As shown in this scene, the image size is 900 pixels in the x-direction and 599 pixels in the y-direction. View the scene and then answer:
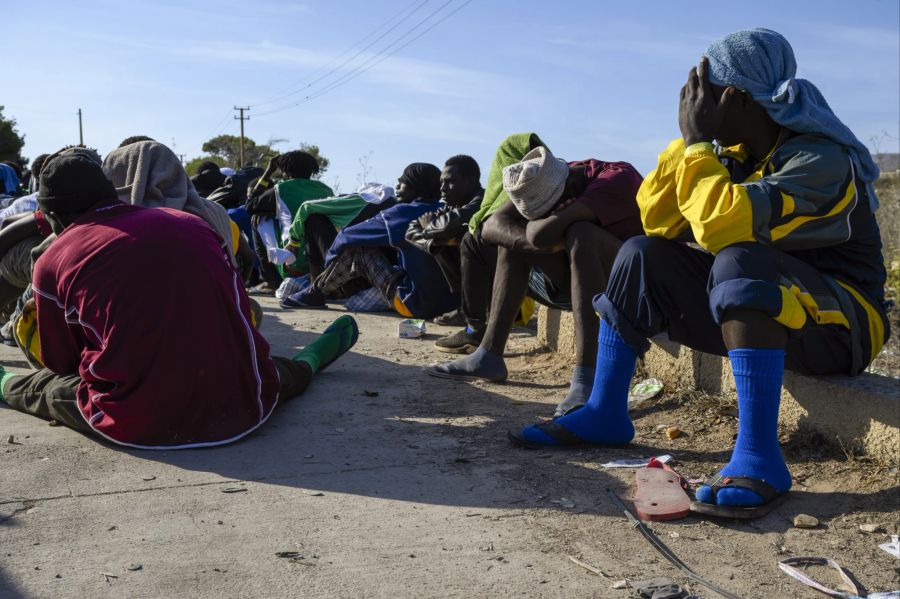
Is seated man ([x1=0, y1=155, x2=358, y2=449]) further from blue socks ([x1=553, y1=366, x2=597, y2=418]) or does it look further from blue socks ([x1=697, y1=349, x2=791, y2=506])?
blue socks ([x1=697, y1=349, x2=791, y2=506])

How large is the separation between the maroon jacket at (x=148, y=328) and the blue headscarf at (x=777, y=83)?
2118 millimetres

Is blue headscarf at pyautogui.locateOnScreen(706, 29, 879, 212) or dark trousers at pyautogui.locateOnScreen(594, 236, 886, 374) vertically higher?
blue headscarf at pyautogui.locateOnScreen(706, 29, 879, 212)

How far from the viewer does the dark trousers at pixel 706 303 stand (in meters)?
3.04

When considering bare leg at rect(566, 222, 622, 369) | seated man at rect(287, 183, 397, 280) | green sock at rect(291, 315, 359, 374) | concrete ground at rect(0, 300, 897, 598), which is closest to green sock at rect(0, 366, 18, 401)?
concrete ground at rect(0, 300, 897, 598)

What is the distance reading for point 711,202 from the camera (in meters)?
3.06

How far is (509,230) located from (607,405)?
1.42 metres

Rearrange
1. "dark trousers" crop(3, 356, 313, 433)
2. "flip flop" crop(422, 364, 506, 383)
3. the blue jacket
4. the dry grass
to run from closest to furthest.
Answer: "dark trousers" crop(3, 356, 313, 433), "flip flop" crop(422, 364, 506, 383), the dry grass, the blue jacket

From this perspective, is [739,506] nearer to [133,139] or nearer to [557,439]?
[557,439]

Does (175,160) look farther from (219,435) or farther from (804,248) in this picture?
(804,248)

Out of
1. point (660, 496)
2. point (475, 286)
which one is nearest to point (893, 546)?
point (660, 496)

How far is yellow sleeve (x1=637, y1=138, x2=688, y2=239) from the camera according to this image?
133 inches

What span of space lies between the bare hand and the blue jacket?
419 cm

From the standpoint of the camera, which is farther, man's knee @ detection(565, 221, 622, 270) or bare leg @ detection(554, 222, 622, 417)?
man's knee @ detection(565, 221, 622, 270)

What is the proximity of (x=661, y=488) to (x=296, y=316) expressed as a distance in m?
5.26
